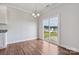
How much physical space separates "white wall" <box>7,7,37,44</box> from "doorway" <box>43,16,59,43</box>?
0.86 feet

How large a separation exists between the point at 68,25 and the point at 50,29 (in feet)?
1.97

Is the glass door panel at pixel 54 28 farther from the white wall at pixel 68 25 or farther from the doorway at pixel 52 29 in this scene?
the white wall at pixel 68 25

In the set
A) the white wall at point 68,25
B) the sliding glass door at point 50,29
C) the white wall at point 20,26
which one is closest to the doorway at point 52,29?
the sliding glass door at point 50,29

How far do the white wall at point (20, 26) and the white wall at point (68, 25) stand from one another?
8.0 inches

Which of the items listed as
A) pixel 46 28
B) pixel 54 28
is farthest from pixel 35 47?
pixel 54 28

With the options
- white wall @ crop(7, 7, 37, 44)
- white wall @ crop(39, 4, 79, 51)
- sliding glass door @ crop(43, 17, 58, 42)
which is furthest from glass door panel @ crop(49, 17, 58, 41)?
white wall @ crop(7, 7, 37, 44)

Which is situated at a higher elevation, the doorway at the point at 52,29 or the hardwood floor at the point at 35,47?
the doorway at the point at 52,29

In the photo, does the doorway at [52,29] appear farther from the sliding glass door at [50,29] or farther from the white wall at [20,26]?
the white wall at [20,26]

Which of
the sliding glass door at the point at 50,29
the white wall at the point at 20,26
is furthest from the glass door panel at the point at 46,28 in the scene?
the white wall at the point at 20,26

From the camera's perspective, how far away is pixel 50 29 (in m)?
2.01

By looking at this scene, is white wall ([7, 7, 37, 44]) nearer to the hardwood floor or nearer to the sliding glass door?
the hardwood floor

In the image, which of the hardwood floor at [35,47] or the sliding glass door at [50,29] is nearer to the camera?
the hardwood floor at [35,47]

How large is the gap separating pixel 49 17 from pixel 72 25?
585mm

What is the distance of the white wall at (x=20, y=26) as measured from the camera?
1.81 meters
